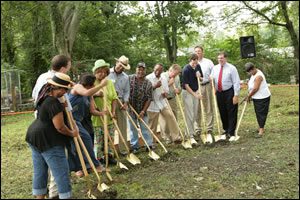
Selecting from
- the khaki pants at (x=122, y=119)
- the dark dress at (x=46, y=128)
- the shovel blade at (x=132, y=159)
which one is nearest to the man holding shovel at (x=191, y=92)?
the khaki pants at (x=122, y=119)

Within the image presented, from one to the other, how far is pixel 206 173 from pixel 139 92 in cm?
205

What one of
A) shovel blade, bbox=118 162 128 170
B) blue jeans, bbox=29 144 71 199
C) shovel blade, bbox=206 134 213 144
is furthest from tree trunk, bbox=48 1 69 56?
blue jeans, bbox=29 144 71 199

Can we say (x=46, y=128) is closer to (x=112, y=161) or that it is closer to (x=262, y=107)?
(x=112, y=161)

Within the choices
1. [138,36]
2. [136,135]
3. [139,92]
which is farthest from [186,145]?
[138,36]

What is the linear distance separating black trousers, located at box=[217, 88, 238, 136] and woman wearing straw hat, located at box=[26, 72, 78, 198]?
4102 millimetres

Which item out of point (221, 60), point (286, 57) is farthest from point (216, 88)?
point (286, 57)

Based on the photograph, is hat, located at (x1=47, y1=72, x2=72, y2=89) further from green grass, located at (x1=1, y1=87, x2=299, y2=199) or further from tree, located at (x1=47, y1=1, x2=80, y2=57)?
tree, located at (x1=47, y1=1, x2=80, y2=57)

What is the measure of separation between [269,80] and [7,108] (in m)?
13.8

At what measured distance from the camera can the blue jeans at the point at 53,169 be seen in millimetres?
3709

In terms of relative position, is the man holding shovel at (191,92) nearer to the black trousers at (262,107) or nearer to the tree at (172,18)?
the black trousers at (262,107)

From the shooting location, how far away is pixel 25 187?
5.00m

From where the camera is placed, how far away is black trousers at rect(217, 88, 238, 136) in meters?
7.18

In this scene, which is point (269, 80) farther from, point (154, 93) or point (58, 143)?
point (58, 143)

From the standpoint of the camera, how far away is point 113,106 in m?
5.77
